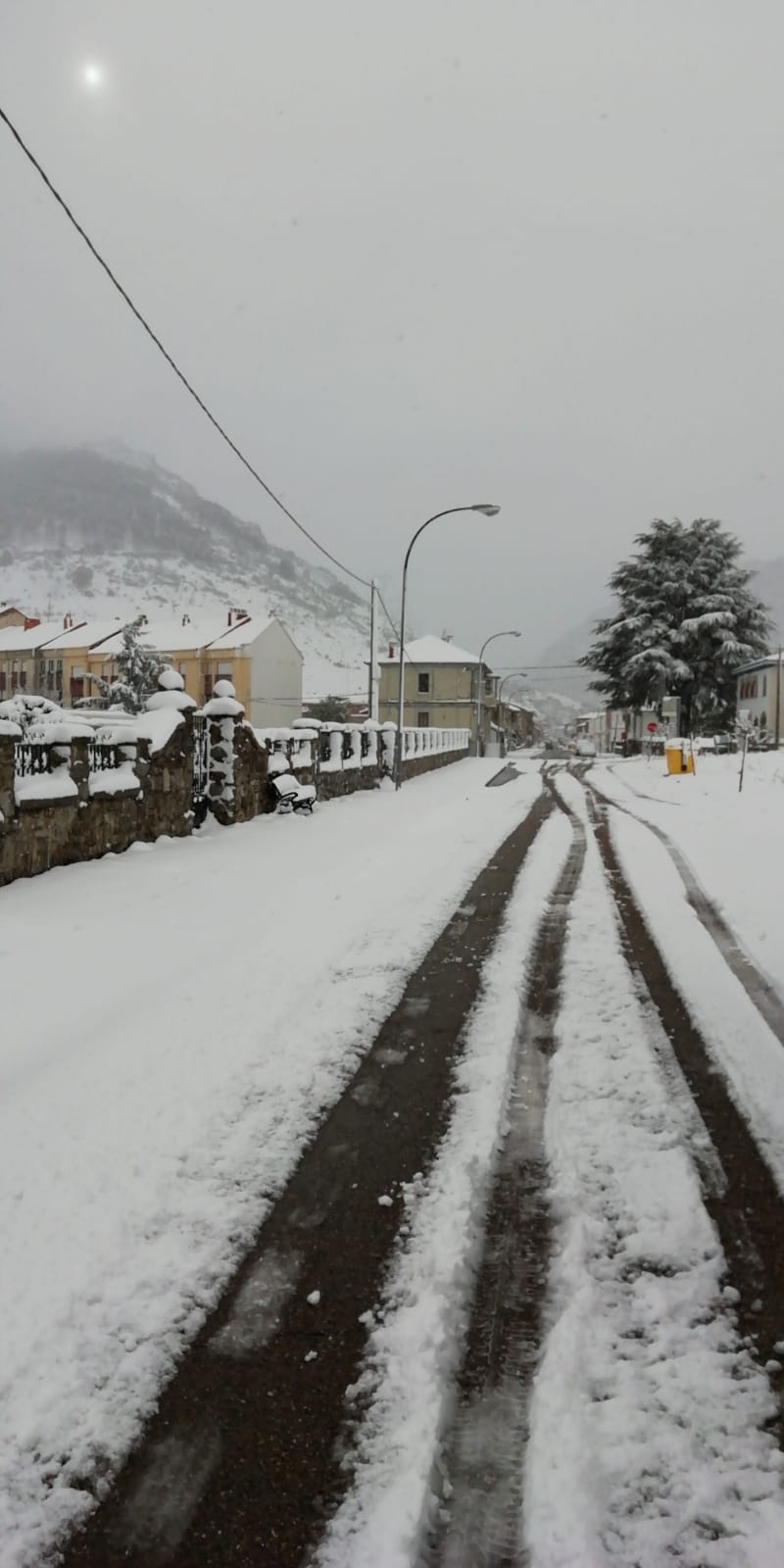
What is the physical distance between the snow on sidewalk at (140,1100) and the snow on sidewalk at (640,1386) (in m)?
0.98

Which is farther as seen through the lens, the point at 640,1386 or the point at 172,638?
the point at 172,638

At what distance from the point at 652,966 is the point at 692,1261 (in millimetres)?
2983

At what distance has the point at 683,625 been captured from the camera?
44969mm

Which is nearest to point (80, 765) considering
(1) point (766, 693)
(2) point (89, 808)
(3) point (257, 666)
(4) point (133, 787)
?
(2) point (89, 808)

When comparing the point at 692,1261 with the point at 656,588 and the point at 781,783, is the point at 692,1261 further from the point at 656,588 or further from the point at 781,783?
the point at 656,588

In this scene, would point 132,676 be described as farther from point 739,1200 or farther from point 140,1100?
point 739,1200

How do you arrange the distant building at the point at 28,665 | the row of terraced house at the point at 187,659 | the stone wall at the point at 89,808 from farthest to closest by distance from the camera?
1. the distant building at the point at 28,665
2. the row of terraced house at the point at 187,659
3. the stone wall at the point at 89,808

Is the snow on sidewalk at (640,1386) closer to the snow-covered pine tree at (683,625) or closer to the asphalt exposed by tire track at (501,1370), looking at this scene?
the asphalt exposed by tire track at (501,1370)

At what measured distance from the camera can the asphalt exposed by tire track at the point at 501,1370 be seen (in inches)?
61.2

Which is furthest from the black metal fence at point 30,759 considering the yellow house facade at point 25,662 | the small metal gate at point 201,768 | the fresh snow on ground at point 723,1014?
the yellow house facade at point 25,662

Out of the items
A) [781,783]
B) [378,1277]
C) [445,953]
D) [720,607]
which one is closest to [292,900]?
[445,953]

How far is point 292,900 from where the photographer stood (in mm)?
7387

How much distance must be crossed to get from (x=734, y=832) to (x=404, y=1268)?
11060mm

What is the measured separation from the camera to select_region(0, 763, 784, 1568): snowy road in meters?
1.61
